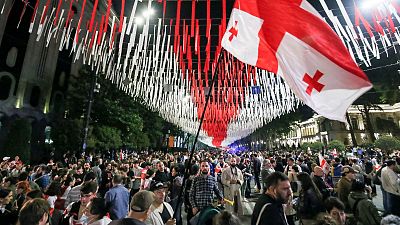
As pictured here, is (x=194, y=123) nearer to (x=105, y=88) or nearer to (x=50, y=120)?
(x=105, y=88)

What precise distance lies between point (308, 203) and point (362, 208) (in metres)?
0.98

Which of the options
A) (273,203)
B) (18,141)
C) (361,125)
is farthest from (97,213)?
(361,125)

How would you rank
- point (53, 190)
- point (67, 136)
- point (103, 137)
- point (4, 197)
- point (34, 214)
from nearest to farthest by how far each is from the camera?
1. point (34, 214)
2. point (4, 197)
3. point (53, 190)
4. point (67, 136)
5. point (103, 137)

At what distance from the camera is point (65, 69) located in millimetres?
28219

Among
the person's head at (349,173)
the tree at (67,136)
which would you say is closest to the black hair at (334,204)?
the person's head at (349,173)

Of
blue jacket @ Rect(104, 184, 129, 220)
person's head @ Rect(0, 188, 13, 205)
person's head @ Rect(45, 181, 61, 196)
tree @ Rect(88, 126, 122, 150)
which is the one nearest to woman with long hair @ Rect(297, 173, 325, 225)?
blue jacket @ Rect(104, 184, 129, 220)

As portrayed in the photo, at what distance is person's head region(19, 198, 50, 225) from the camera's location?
8.98ft

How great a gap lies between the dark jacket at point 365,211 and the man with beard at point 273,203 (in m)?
2.47

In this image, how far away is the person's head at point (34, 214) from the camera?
2.74m

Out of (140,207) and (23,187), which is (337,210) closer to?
(140,207)

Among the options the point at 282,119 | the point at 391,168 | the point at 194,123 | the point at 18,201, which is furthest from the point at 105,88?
the point at 282,119

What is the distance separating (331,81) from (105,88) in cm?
2679

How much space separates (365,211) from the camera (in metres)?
4.27

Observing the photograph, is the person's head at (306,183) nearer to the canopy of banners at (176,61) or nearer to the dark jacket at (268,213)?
the dark jacket at (268,213)
